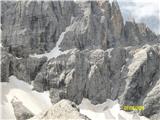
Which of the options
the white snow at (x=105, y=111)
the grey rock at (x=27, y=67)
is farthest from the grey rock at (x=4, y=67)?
the white snow at (x=105, y=111)

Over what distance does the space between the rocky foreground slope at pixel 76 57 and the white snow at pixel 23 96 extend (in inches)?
106

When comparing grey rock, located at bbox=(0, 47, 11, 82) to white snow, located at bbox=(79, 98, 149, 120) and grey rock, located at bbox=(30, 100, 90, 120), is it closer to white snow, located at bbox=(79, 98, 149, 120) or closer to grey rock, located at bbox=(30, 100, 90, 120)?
white snow, located at bbox=(79, 98, 149, 120)

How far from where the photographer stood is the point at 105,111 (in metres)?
126

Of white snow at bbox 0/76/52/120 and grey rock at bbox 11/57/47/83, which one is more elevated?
grey rock at bbox 11/57/47/83

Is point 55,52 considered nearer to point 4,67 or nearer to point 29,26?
point 29,26

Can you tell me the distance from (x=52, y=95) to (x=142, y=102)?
31587 mm

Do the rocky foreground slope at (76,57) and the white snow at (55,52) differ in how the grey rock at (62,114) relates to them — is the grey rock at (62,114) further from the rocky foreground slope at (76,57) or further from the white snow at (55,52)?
the white snow at (55,52)

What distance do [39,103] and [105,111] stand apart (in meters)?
22.2

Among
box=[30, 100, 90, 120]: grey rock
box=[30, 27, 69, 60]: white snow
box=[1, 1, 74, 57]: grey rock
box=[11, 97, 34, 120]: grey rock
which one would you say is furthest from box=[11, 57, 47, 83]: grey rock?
box=[30, 100, 90, 120]: grey rock

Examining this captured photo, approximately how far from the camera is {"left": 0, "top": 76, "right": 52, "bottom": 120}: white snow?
362 ft

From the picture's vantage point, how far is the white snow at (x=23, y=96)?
11045cm

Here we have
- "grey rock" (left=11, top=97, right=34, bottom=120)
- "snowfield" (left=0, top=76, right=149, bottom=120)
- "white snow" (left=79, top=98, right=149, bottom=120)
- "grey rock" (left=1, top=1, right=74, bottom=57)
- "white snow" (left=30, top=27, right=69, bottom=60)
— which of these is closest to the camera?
"grey rock" (left=11, top=97, right=34, bottom=120)

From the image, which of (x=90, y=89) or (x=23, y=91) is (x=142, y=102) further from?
(x=23, y=91)

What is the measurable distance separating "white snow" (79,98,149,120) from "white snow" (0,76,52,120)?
41.2ft
